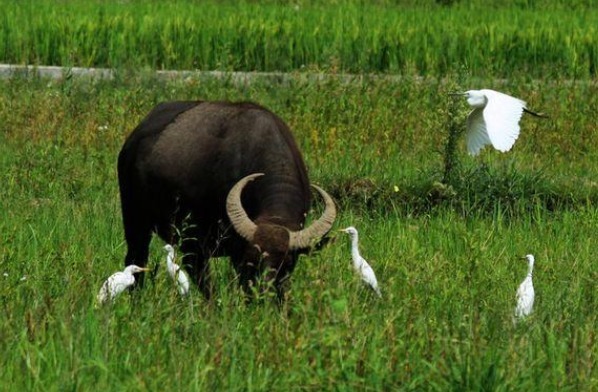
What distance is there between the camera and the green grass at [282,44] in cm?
→ 1495

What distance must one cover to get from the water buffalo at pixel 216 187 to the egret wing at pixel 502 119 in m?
1.43

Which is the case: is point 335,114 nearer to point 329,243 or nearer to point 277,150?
point 277,150

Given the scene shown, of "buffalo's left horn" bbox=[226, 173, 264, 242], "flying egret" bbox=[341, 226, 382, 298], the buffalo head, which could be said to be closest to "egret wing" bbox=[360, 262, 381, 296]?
"flying egret" bbox=[341, 226, 382, 298]

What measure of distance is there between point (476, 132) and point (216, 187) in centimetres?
219

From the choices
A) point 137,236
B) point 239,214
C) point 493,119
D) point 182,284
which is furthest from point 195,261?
point 493,119

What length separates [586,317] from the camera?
6.57 metres

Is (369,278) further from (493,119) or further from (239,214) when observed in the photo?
(493,119)

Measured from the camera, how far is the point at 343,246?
846 centimetres

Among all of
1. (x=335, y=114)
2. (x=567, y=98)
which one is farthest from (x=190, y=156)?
(x=567, y=98)

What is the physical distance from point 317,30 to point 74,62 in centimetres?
241

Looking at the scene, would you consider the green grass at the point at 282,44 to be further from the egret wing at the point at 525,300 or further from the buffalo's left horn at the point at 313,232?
the egret wing at the point at 525,300

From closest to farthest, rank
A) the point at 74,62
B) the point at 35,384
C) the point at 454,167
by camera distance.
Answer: the point at 35,384 → the point at 454,167 → the point at 74,62

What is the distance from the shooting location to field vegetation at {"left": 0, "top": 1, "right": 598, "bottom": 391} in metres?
5.41

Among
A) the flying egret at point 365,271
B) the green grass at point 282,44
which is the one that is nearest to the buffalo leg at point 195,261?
the flying egret at point 365,271
